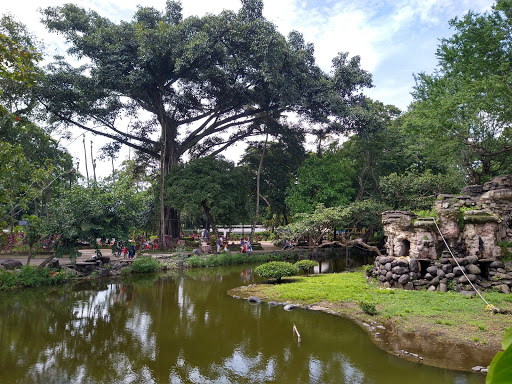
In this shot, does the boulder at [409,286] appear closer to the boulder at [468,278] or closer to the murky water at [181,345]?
the boulder at [468,278]

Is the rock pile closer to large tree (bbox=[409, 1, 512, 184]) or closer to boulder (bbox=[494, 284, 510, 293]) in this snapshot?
boulder (bbox=[494, 284, 510, 293])

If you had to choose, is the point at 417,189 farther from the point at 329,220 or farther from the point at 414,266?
the point at 414,266

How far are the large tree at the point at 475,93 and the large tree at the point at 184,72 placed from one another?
8.08m

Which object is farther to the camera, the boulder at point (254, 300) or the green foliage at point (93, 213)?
the green foliage at point (93, 213)

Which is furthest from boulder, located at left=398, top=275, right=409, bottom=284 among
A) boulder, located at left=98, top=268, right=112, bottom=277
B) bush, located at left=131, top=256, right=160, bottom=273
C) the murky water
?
boulder, located at left=98, top=268, right=112, bottom=277

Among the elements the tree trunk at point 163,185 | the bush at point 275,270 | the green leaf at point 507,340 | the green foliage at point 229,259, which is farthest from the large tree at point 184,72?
the green leaf at point 507,340

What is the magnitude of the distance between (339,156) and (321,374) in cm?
2380

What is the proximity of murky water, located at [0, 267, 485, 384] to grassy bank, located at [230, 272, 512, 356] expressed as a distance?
3.30 ft

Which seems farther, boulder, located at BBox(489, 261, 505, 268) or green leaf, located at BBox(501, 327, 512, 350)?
boulder, located at BBox(489, 261, 505, 268)

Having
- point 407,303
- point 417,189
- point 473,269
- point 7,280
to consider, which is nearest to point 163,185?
point 7,280

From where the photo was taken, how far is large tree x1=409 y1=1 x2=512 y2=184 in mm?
12461

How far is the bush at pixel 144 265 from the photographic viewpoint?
56.1ft

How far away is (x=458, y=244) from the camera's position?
12195mm

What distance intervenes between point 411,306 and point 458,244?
3877 mm
